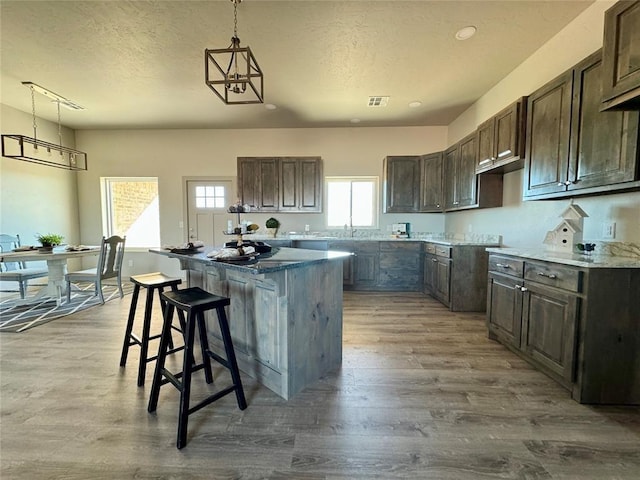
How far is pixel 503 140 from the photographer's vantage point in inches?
116

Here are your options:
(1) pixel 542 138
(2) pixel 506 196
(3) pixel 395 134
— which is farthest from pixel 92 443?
(3) pixel 395 134

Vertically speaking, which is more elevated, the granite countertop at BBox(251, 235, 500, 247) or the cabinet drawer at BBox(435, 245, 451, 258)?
the granite countertop at BBox(251, 235, 500, 247)

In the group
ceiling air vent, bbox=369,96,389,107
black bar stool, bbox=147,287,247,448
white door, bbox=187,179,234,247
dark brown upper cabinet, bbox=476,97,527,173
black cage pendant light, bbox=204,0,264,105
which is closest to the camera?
black bar stool, bbox=147,287,247,448

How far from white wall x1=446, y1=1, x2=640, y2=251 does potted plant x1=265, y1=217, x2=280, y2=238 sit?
3287mm

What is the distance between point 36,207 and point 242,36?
4.87 m

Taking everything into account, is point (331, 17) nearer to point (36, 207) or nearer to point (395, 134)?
point (395, 134)

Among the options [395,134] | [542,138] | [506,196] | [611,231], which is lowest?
[611,231]

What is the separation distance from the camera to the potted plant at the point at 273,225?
5.26 m

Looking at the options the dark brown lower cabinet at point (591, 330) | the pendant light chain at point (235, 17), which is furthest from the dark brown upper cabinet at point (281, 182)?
the dark brown lower cabinet at point (591, 330)

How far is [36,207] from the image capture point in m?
4.79

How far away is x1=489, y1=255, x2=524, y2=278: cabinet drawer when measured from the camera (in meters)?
2.32

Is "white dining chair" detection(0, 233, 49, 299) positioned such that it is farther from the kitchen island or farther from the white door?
the kitchen island

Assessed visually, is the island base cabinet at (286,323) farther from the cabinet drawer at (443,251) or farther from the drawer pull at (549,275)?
Result: the cabinet drawer at (443,251)

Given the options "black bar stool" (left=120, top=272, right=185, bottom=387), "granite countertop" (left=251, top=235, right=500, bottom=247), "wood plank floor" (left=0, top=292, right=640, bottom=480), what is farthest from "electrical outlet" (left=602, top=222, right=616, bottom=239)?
"black bar stool" (left=120, top=272, right=185, bottom=387)
